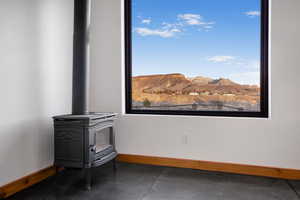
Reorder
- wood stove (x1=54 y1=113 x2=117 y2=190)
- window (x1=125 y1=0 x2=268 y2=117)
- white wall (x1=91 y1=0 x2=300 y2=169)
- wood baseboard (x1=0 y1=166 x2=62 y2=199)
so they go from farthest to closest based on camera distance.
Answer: window (x1=125 y1=0 x2=268 y2=117), white wall (x1=91 y1=0 x2=300 y2=169), wood stove (x1=54 y1=113 x2=117 y2=190), wood baseboard (x1=0 y1=166 x2=62 y2=199)

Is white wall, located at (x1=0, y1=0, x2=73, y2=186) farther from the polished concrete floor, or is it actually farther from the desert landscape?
the desert landscape

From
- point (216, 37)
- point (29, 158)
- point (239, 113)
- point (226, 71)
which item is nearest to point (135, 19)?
point (216, 37)

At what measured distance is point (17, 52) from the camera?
7.07 feet

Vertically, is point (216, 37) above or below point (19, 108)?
above

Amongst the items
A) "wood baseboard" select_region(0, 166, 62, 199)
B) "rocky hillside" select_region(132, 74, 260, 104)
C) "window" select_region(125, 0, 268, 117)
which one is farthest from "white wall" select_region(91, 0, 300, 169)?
"wood baseboard" select_region(0, 166, 62, 199)

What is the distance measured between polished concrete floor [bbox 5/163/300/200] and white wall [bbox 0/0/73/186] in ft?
1.06

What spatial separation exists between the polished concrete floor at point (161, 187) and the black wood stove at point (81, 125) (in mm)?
208

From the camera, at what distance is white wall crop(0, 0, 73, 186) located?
2057mm

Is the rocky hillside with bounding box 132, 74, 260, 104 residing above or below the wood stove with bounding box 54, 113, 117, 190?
above

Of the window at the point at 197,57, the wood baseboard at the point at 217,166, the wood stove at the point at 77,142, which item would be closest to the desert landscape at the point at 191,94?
the window at the point at 197,57

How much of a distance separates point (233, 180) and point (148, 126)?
45.8 inches

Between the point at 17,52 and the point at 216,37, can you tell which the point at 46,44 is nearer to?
the point at 17,52

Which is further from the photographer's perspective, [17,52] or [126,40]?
[126,40]

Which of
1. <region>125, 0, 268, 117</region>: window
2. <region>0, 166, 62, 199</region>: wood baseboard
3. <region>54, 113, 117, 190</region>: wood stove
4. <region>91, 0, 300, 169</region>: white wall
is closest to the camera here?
<region>0, 166, 62, 199</region>: wood baseboard
